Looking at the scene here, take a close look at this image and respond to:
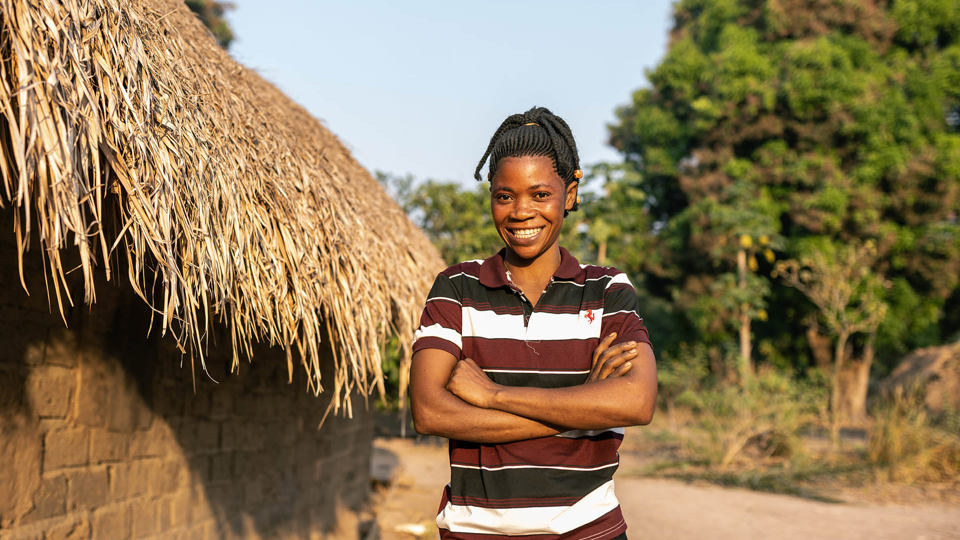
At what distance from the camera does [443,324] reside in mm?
1946

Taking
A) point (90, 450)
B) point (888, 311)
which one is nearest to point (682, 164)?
point (888, 311)

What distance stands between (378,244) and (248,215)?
A: 4.62 ft

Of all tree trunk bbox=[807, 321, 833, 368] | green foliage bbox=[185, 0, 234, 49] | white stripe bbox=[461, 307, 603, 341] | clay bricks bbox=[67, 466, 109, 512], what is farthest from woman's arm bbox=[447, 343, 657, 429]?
green foliage bbox=[185, 0, 234, 49]

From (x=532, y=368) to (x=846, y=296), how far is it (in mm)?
13650

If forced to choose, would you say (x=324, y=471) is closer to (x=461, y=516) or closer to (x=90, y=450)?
(x=90, y=450)

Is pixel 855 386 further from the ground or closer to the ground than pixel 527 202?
closer to the ground

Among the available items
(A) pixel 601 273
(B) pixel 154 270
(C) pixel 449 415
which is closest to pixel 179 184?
(B) pixel 154 270

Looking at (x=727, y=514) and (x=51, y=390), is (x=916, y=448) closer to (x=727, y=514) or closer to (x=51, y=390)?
(x=727, y=514)

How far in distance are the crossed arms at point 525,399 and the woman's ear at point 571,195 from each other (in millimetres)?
413

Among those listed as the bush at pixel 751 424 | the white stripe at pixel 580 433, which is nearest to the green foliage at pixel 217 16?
the bush at pixel 751 424

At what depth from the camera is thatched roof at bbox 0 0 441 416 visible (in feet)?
6.92

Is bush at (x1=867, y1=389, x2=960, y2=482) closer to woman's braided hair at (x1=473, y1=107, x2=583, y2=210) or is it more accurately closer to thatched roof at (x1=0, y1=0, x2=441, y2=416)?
thatched roof at (x1=0, y1=0, x2=441, y2=416)

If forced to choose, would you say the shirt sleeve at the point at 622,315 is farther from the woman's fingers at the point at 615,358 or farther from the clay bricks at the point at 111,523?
the clay bricks at the point at 111,523

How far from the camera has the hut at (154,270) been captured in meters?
2.22
